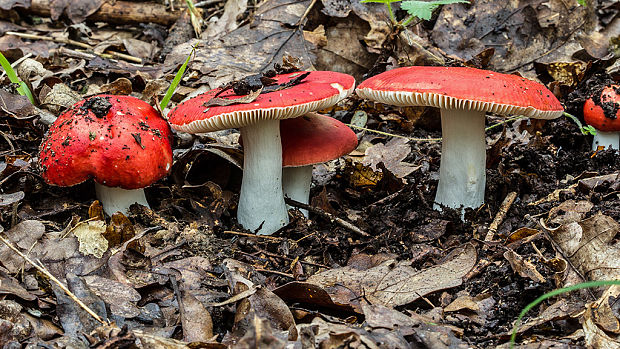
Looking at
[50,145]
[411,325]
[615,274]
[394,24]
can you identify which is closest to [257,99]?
[50,145]

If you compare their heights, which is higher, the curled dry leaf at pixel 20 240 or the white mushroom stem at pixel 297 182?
A: the curled dry leaf at pixel 20 240

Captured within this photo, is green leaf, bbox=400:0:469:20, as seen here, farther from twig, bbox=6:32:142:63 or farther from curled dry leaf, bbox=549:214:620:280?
twig, bbox=6:32:142:63

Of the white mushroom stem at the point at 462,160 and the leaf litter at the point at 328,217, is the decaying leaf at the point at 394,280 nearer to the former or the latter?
the leaf litter at the point at 328,217

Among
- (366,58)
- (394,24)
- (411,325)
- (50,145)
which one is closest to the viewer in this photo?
(411,325)

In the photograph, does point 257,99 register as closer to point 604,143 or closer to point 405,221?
point 405,221

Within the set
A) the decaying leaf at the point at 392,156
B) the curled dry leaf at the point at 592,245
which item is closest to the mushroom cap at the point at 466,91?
the curled dry leaf at the point at 592,245
